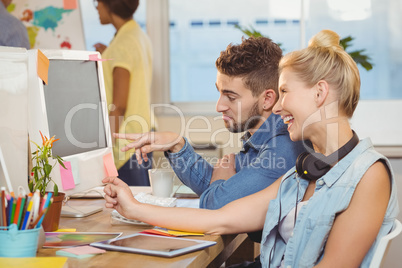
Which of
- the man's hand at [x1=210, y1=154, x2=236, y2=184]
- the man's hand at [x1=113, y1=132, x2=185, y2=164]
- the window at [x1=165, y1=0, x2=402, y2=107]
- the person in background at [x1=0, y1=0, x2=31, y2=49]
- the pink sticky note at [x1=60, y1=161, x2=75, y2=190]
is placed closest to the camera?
the pink sticky note at [x1=60, y1=161, x2=75, y2=190]

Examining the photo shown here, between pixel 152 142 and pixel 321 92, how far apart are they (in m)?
0.68

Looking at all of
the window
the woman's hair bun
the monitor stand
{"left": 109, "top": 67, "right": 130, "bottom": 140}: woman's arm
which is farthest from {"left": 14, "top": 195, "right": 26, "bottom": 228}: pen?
the window

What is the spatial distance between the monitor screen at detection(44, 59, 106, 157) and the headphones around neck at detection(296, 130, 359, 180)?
667mm

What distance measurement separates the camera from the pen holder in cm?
99

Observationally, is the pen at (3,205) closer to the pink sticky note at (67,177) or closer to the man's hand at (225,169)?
the pink sticky note at (67,177)

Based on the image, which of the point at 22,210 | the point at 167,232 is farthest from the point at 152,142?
the point at 22,210

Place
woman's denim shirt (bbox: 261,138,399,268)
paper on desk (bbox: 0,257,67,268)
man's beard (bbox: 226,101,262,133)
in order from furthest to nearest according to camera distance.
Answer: man's beard (bbox: 226,101,262,133) → woman's denim shirt (bbox: 261,138,399,268) → paper on desk (bbox: 0,257,67,268)

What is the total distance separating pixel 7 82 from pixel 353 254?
920 mm

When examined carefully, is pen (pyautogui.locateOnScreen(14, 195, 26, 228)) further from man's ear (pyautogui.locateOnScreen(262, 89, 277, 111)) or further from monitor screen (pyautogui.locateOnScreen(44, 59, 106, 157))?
man's ear (pyautogui.locateOnScreen(262, 89, 277, 111))

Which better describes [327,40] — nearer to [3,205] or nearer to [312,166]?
[312,166]

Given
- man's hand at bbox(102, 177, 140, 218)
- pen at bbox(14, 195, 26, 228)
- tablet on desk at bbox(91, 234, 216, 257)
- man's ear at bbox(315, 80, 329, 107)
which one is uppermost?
man's ear at bbox(315, 80, 329, 107)

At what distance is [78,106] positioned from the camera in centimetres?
159

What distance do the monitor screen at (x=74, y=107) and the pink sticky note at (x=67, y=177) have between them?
0.04 metres

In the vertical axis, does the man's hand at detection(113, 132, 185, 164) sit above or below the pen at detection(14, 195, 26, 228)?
below
